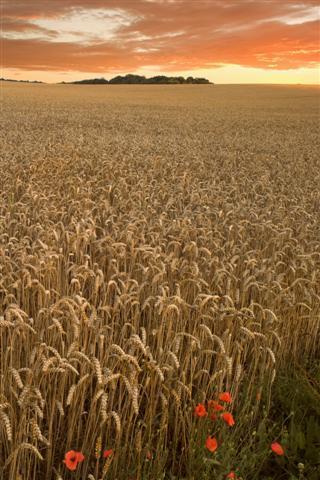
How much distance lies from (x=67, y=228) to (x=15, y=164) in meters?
4.81

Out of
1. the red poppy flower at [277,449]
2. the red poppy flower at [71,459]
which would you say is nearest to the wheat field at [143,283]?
the red poppy flower at [71,459]

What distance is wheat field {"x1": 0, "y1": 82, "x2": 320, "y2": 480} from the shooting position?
3.01 m

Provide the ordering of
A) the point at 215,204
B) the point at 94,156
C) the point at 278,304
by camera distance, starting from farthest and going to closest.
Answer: the point at 94,156 → the point at 215,204 → the point at 278,304

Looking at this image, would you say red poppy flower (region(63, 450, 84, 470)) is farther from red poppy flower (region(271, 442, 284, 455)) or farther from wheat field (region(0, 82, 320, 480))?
red poppy flower (region(271, 442, 284, 455))

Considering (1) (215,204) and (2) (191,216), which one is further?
(1) (215,204)

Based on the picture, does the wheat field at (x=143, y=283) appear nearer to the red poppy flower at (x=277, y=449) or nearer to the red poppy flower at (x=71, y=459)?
the red poppy flower at (x=71, y=459)

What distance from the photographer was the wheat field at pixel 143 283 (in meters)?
3.01

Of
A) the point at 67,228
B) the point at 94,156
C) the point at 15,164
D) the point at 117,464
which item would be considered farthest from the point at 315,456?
the point at 94,156

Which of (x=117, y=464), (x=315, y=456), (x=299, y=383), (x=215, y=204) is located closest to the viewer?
(x=117, y=464)

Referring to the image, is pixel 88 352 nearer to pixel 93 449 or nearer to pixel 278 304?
pixel 93 449

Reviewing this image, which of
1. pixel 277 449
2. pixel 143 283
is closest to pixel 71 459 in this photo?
pixel 277 449

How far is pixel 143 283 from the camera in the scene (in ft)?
12.7

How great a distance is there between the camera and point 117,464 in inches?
115

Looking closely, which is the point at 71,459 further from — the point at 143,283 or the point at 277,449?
the point at 143,283
